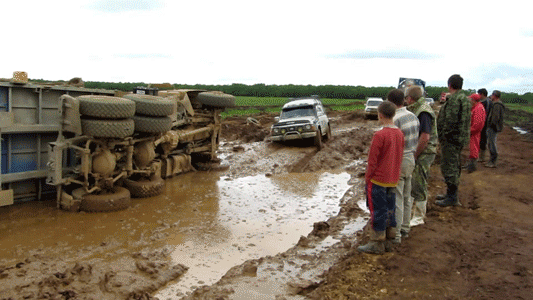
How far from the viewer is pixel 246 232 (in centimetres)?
746

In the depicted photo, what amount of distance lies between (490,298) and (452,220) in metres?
2.83

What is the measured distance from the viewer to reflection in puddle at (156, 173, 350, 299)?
6082mm

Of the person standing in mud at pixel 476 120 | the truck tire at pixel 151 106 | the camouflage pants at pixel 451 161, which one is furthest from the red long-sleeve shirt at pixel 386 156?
the person standing in mud at pixel 476 120

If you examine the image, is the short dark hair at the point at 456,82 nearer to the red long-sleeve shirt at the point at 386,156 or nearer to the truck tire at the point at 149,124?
the red long-sleeve shirt at the point at 386,156

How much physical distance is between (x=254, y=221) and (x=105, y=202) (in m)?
2.54

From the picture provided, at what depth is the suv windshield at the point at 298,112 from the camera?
58.4 feet

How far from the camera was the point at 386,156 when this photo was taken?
5621mm

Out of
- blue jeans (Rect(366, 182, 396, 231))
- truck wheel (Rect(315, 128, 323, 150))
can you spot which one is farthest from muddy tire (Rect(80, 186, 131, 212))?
truck wheel (Rect(315, 128, 323, 150))

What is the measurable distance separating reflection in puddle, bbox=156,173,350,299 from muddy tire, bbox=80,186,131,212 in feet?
5.04

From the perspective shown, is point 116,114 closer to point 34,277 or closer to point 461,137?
point 34,277

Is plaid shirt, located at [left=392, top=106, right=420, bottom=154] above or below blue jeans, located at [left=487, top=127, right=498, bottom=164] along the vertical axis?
above

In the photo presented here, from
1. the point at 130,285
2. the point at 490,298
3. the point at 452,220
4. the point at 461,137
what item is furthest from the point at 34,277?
the point at 461,137

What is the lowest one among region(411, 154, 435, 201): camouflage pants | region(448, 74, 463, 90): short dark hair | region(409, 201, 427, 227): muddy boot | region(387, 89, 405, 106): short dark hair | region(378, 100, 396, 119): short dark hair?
region(409, 201, 427, 227): muddy boot

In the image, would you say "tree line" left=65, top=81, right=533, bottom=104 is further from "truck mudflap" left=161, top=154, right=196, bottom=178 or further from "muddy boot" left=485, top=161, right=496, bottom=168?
"muddy boot" left=485, top=161, right=496, bottom=168
